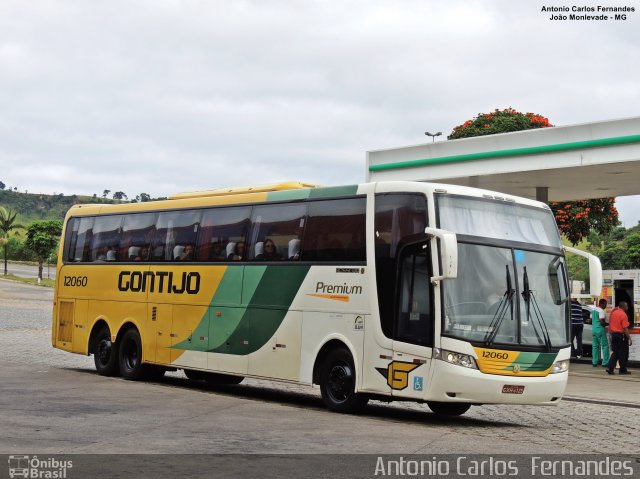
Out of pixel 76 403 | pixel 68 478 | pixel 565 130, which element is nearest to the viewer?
pixel 68 478

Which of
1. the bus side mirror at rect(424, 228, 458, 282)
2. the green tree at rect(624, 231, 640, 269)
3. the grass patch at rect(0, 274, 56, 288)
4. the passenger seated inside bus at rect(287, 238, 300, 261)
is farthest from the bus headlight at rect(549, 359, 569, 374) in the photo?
the green tree at rect(624, 231, 640, 269)

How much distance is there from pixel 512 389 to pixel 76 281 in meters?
12.1

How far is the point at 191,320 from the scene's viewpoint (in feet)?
64.2

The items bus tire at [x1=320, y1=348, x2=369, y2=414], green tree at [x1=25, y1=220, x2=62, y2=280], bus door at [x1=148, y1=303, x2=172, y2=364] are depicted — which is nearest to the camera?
bus tire at [x1=320, y1=348, x2=369, y2=414]

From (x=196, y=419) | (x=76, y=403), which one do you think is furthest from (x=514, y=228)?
(x=76, y=403)

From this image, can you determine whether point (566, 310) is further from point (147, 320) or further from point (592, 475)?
point (147, 320)

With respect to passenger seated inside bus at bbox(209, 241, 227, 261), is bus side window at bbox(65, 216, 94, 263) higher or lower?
higher

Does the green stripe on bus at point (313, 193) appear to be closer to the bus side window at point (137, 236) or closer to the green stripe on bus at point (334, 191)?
the green stripe on bus at point (334, 191)

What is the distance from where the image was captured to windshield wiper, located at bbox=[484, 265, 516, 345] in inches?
561

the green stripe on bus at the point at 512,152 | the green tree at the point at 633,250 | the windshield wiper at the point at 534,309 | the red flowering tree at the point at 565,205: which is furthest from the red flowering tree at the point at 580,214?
the green tree at the point at 633,250

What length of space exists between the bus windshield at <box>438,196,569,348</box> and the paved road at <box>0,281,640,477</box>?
51.6 inches

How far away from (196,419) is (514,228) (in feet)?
17.3

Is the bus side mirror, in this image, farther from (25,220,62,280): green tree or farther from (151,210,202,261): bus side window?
(25,220,62,280): green tree

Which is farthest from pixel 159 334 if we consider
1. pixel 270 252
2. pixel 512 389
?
pixel 512 389
